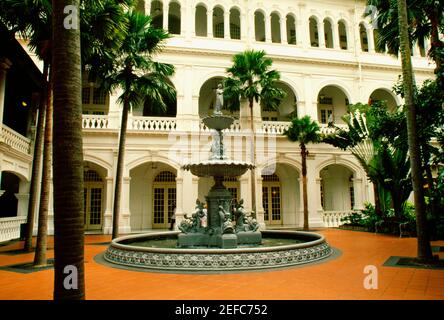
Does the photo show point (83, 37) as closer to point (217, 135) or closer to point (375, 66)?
point (217, 135)

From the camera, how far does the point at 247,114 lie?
21141 mm

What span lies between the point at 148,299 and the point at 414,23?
1415 centimetres

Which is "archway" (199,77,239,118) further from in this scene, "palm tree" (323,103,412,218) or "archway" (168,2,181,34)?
"palm tree" (323,103,412,218)

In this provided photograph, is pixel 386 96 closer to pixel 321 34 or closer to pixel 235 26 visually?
pixel 321 34

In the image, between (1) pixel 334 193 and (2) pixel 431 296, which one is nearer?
(2) pixel 431 296

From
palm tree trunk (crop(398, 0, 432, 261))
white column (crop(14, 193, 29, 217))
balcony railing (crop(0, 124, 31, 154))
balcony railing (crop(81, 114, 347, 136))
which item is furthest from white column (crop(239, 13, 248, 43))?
white column (crop(14, 193, 29, 217))

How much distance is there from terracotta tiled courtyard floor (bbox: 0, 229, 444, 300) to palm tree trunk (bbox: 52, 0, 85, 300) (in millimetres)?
2336

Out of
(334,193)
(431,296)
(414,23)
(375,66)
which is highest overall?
(375,66)

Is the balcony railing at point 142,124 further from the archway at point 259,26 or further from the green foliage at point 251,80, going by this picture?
the archway at point 259,26

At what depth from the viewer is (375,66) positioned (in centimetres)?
2325

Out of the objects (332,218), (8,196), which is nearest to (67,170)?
(332,218)

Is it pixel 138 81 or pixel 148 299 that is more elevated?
pixel 138 81
